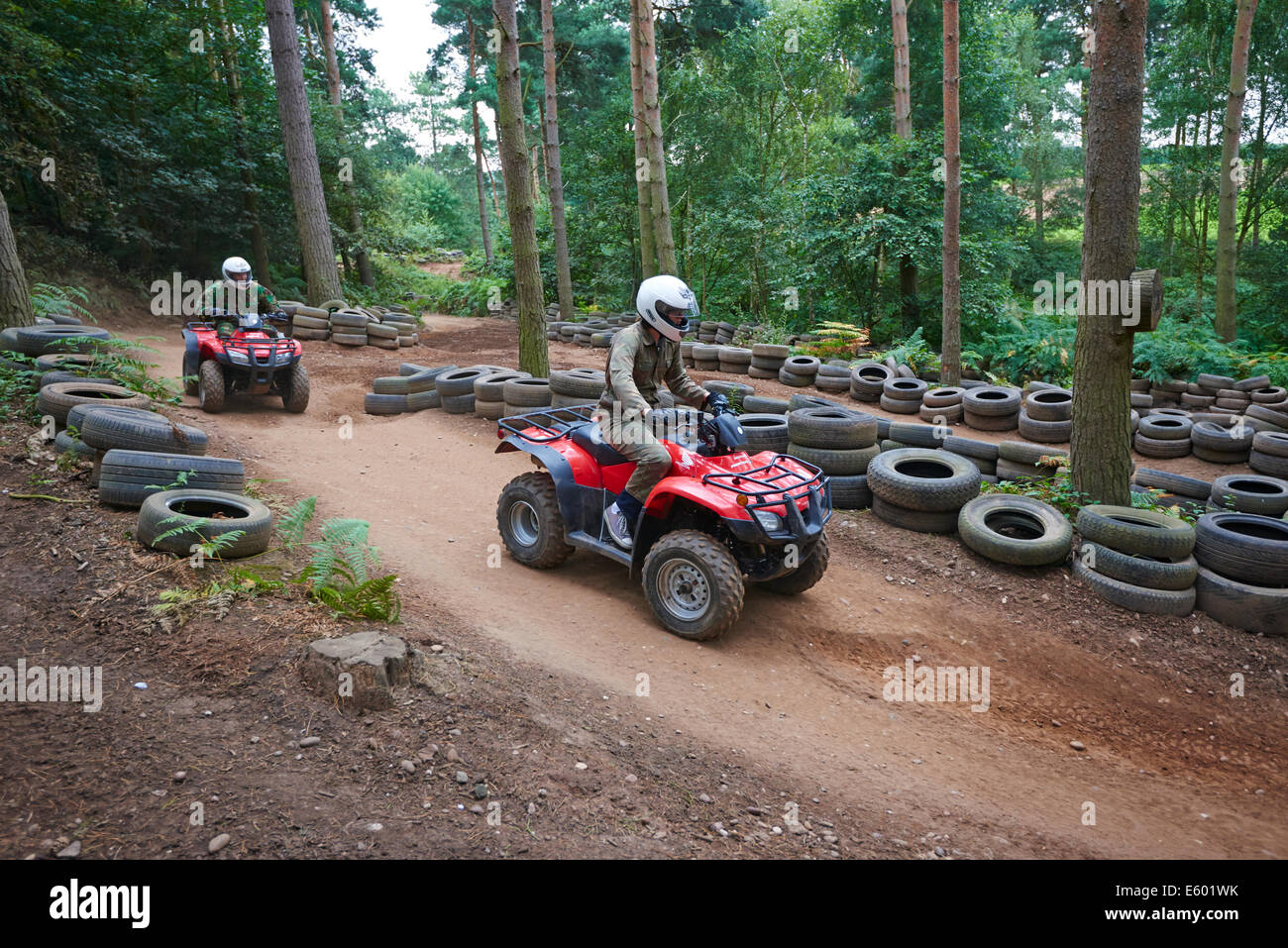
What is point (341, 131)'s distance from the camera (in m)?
22.8

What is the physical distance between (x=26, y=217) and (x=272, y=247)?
5.96 metres

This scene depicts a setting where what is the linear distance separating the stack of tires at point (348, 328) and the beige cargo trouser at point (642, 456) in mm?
11953

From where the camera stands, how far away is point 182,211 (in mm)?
18891

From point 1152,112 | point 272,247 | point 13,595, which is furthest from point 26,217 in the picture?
point 1152,112

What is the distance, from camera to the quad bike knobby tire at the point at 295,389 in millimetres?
10508

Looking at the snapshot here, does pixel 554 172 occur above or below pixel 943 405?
above

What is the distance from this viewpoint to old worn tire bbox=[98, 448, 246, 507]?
209 inches

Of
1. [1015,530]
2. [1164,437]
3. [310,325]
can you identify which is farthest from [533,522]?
[310,325]

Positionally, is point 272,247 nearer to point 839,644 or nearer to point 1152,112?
point 839,644

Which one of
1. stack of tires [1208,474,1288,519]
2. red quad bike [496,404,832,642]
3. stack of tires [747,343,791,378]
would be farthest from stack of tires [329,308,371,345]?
stack of tires [1208,474,1288,519]

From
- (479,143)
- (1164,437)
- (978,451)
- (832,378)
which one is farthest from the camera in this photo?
(479,143)

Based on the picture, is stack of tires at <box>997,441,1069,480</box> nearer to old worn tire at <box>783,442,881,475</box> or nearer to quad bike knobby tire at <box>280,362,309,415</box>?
old worn tire at <box>783,442,881,475</box>

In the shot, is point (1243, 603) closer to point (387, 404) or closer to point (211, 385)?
point (387, 404)

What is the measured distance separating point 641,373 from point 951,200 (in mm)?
8797
